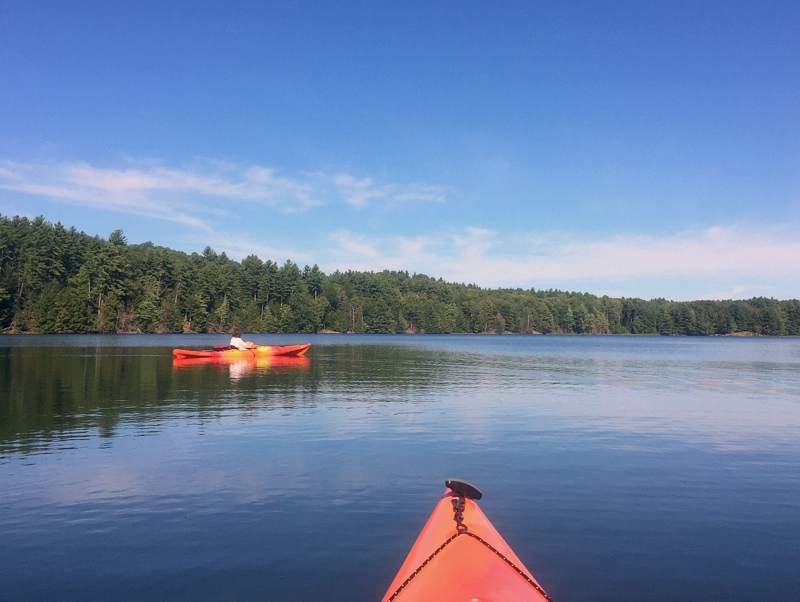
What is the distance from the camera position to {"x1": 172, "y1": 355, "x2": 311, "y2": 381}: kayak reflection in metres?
39.5

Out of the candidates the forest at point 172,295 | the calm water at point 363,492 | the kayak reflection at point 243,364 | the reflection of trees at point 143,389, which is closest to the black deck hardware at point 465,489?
the calm water at point 363,492

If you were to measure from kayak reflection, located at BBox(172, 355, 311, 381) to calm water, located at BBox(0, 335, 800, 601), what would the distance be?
14.4 m

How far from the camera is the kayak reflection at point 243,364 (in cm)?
3951

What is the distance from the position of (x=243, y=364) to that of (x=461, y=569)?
Result: 4018 cm

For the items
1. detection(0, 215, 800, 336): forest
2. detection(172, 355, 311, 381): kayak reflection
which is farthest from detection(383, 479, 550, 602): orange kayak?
detection(0, 215, 800, 336): forest

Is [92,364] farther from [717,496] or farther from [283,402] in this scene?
[717,496]

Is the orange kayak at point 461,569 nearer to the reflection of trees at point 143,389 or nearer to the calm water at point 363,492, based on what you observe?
the calm water at point 363,492

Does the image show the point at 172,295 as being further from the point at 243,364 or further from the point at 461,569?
the point at 461,569

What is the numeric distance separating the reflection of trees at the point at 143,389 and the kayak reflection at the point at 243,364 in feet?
0.25

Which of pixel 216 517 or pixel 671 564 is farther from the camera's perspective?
pixel 216 517

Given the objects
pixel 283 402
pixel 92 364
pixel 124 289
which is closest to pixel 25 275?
pixel 124 289

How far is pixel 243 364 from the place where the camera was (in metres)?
44.0

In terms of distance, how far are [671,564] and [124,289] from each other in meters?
123

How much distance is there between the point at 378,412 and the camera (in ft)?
70.6
